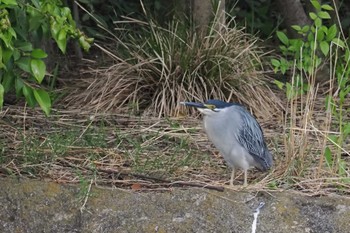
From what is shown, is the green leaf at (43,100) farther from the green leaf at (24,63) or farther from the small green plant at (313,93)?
the small green plant at (313,93)

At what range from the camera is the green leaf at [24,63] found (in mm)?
4817

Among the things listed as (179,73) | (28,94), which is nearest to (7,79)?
(28,94)

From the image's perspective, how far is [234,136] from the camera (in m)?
5.11

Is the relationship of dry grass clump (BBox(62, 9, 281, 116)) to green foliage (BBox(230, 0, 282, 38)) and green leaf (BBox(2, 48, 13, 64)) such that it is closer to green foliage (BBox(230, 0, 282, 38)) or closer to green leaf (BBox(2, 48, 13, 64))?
green foliage (BBox(230, 0, 282, 38))

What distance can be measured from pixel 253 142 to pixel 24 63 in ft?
4.33

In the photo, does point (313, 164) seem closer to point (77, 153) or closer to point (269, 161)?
point (269, 161)

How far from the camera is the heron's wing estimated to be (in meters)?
5.14

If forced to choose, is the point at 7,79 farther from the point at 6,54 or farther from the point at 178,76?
the point at 178,76

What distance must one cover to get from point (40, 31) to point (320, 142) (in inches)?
72.1

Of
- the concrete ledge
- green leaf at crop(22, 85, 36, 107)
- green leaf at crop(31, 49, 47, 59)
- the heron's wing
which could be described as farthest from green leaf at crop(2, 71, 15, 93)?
the heron's wing

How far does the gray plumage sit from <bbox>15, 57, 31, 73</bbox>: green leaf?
0.87 meters

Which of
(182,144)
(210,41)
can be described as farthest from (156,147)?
(210,41)

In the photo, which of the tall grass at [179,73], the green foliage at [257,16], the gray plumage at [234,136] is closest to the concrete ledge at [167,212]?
the gray plumage at [234,136]

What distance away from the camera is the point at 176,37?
267 inches
